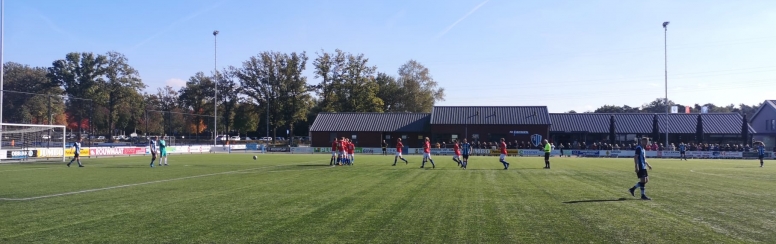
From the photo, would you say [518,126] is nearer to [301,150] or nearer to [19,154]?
[301,150]

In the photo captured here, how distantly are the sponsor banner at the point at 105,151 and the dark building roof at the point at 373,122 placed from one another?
27.8 meters

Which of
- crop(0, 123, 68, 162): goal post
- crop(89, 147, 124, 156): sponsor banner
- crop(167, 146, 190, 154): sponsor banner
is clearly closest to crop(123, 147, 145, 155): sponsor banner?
crop(89, 147, 124, 156): sponsor banner

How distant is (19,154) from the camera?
34.9 m

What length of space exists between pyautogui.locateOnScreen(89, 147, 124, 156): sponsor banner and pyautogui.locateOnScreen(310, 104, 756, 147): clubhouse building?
27.9 meters

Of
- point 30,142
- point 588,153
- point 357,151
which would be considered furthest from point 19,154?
point 588,153

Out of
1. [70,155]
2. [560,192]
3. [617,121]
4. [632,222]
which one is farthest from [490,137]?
[632,222]

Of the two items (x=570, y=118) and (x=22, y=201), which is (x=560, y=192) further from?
(x=570, y=118)

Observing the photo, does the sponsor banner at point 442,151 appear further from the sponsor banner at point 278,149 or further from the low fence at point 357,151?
the sponsor banner at point 278,149

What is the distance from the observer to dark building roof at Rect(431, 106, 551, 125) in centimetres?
6456

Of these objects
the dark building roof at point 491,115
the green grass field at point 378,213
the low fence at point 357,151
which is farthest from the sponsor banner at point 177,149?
the green grass field at point 378,213

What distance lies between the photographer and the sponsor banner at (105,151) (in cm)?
4209

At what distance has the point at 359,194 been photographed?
13.8 m

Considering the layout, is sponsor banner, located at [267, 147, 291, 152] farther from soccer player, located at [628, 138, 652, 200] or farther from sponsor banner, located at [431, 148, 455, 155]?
soccer player, located at [628, 138, 652, 200]

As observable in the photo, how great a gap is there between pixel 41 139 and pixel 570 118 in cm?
5907
